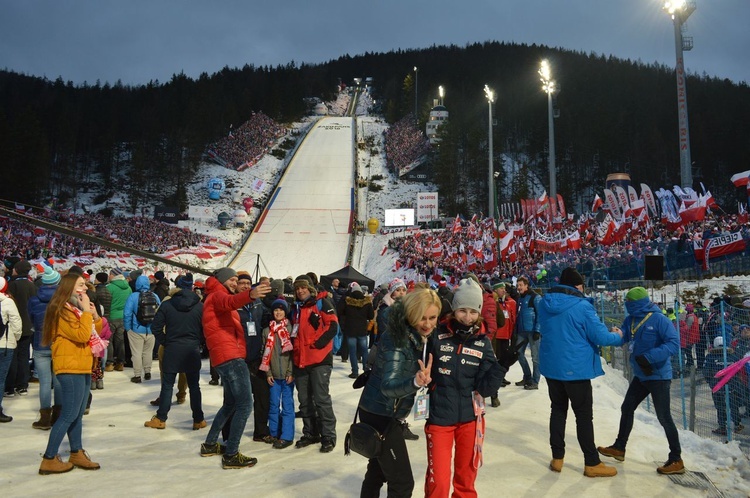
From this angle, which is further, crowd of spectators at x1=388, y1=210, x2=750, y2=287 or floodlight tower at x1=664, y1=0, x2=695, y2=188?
floodlight tower at x1=664, y1=0, x2=695, y2=188

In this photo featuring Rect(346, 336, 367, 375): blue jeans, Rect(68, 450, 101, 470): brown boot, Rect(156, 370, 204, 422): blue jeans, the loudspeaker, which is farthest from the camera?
the loudspeaker

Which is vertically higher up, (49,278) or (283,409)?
(49,278)

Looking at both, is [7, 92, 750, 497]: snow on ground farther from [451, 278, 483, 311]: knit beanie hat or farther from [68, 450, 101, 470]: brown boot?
[451, 278, 483, 311]: knit beanie hat

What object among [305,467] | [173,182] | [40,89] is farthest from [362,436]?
[40,89]

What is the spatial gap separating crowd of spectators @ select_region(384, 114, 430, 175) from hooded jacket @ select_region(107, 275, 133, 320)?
2165 inches

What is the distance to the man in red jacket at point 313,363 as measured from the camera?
5809 millimetres

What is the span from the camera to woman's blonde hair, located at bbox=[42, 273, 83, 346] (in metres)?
4.86

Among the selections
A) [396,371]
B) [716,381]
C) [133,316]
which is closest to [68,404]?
[396,371]

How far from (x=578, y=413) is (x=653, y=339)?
3.39ft

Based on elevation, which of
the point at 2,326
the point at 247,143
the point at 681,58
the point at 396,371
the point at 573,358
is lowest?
the point at 573,358

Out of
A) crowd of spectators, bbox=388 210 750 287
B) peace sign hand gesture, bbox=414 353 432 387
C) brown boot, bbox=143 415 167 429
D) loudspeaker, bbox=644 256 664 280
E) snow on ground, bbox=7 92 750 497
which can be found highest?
crowd of spectators, bbox=388 210 750 287

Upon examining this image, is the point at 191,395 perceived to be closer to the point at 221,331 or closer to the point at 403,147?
the point at 221,331

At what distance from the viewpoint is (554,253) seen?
24547 mm

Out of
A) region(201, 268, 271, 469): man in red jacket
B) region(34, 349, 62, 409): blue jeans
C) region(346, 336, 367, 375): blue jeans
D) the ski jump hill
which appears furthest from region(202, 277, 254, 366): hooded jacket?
the ski jump hill
